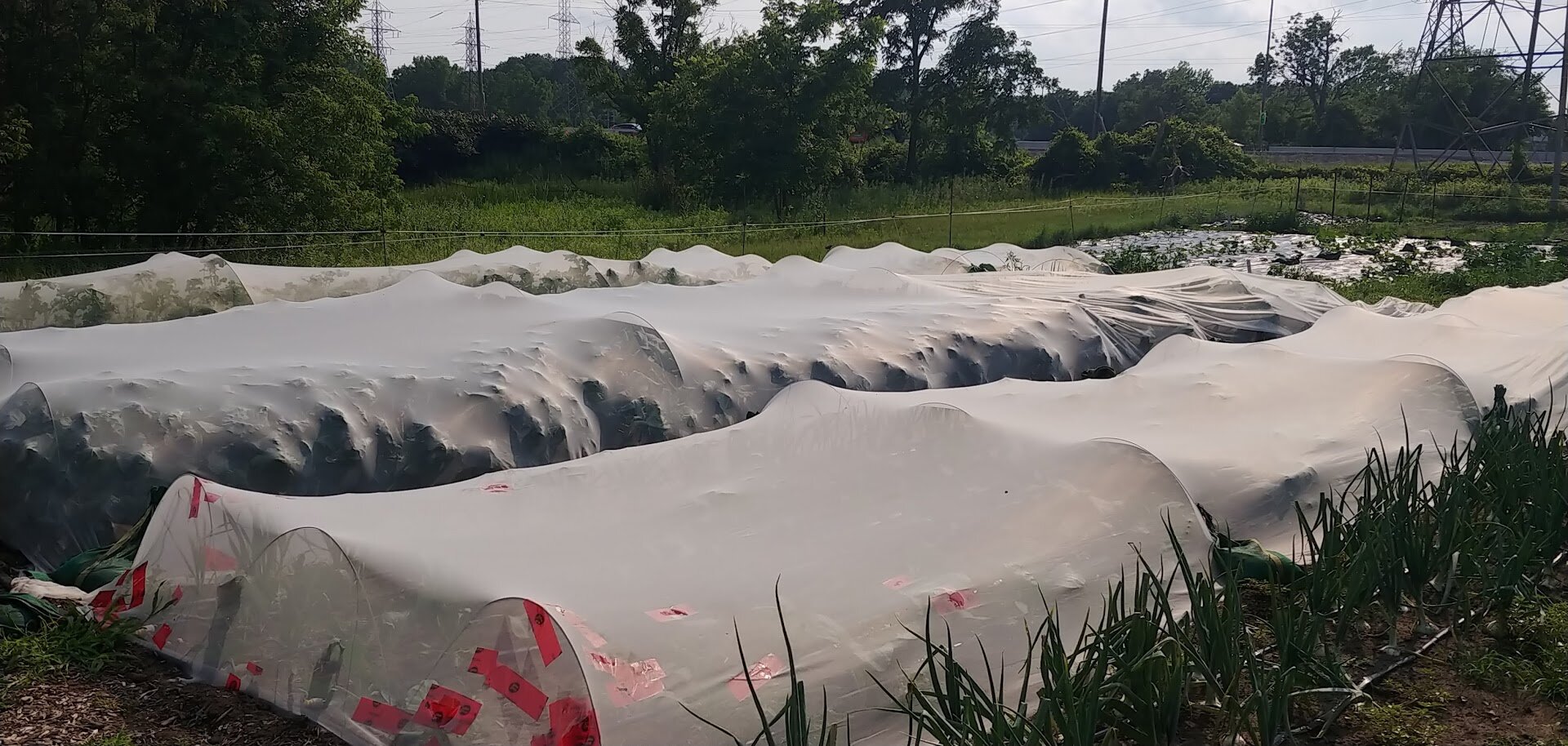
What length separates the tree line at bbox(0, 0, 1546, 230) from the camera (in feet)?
46.0

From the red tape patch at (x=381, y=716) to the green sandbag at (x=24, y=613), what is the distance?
5.11 ft

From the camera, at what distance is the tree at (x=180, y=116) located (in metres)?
13.8

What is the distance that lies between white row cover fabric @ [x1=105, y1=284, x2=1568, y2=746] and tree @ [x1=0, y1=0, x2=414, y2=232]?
11.6 meters

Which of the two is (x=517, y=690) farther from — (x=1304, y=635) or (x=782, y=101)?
(x=782, y=101)

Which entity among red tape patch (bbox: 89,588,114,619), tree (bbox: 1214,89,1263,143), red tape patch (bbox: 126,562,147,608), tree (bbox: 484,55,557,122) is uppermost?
tree (bbox: 484,55,557,122)

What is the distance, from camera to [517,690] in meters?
3.06

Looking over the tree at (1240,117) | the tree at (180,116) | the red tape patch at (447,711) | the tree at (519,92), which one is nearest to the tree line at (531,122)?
the tree at (180,116)

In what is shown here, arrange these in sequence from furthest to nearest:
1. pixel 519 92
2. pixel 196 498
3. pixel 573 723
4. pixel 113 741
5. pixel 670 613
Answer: pixel 519 92 < pixel 196 498 < pixel 113 741 < pixel 670 613 < pixel 573 723

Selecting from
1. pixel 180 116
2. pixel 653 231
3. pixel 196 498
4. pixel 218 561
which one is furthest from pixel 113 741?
pixel 653 231

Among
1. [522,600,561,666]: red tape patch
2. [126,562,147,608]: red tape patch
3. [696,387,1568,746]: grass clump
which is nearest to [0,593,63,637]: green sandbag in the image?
[126,562,147,608]: red tape patch

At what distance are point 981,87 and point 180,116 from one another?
82.8ft

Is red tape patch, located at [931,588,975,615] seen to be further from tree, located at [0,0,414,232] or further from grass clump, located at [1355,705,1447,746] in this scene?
tree, located at [0,0,414,232]

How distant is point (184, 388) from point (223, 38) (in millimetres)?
10492

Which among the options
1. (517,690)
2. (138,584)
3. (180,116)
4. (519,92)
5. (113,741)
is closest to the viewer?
(517,690)
